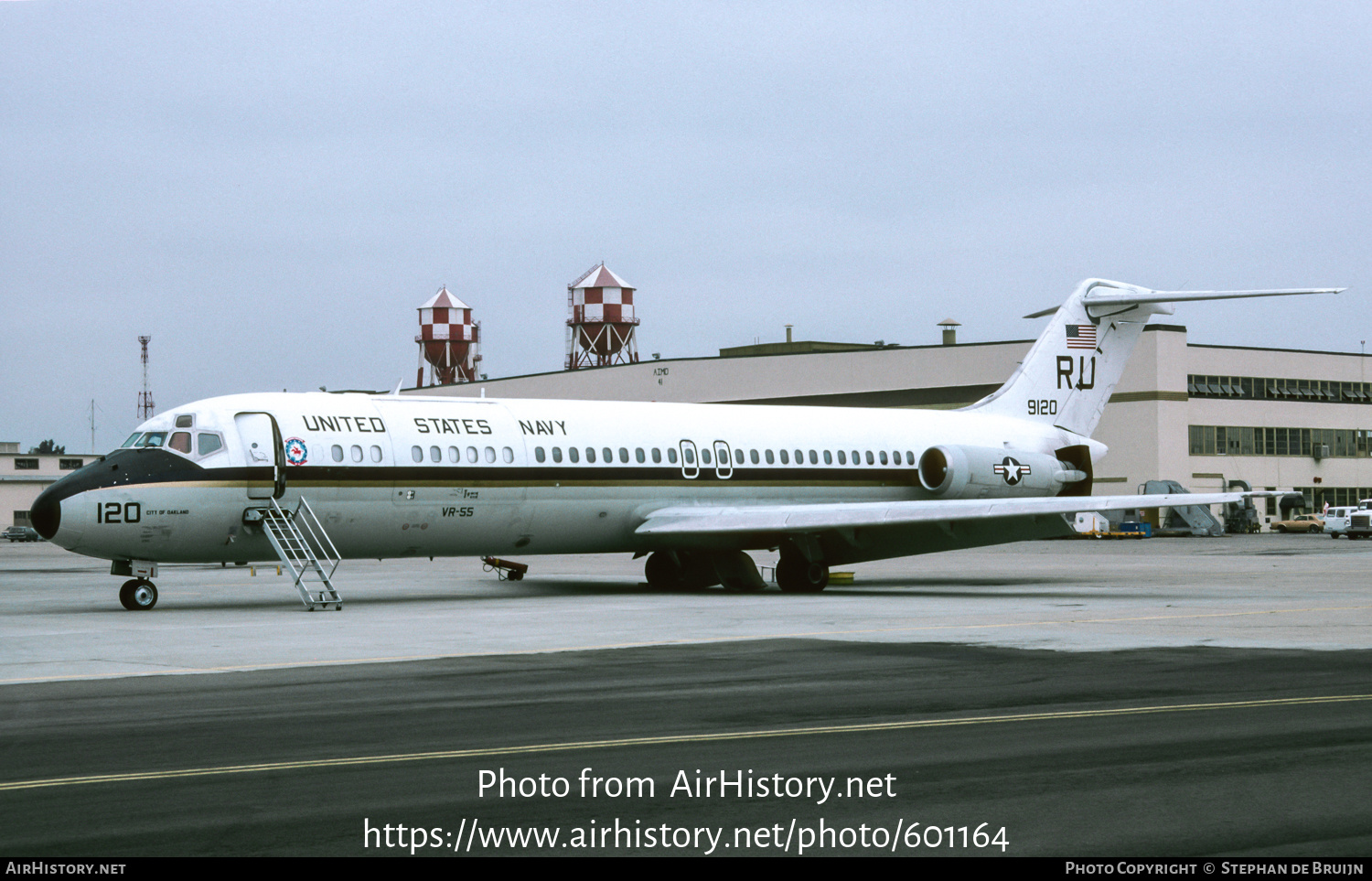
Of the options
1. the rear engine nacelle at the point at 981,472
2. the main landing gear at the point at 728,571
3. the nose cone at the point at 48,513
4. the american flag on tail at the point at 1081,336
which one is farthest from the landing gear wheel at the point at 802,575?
the nose cone at the point at 48,513

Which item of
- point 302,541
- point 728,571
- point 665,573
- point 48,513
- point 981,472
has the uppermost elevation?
point 48,513

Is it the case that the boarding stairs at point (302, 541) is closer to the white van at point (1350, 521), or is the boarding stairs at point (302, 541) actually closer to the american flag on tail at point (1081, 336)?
the american flag on tail at point (1081, 336)

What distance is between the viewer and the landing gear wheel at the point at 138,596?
24.5 m

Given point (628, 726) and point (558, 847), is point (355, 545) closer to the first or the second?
point (628, 726)

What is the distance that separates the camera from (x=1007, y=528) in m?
31.2

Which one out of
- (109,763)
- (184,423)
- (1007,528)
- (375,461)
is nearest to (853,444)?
(1007,528)

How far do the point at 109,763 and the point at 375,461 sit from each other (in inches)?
652

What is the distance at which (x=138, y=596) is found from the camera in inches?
969

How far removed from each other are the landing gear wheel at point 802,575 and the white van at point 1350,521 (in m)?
40.2

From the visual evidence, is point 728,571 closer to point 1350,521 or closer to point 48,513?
point 48,513

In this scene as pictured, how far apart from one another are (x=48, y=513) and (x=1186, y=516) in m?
58.1

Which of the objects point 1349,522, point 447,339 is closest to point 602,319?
point 447,339

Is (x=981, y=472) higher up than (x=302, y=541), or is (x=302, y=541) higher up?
(x=981, y=472)

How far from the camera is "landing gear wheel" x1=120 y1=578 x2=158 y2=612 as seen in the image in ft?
80.4
